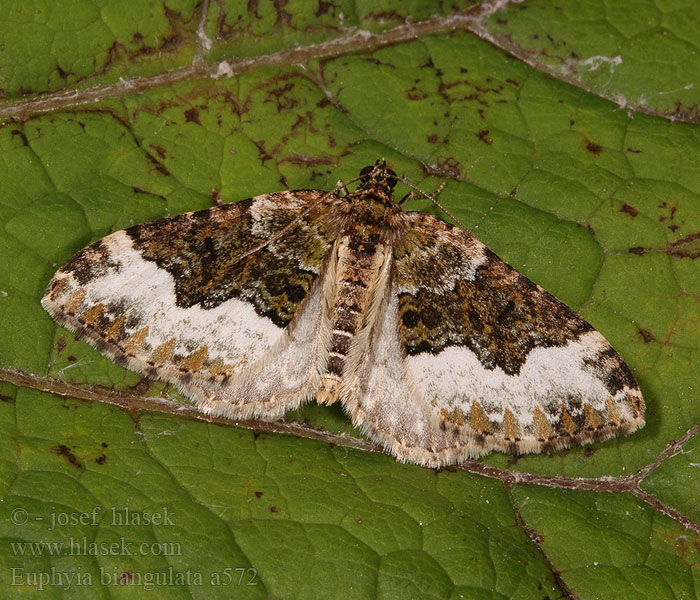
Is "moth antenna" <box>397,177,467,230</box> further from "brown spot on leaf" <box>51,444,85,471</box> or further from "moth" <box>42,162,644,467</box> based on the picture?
"brown spot on leaf" <box>51,444,85,471</box>

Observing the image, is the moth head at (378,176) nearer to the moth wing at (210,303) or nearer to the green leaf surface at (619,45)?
the moth wing at (210,303)

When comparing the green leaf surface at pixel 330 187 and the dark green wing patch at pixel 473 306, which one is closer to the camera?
the green leaf surface at pixel 330 187

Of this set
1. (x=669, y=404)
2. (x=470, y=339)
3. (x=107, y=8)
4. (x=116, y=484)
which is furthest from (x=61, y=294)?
(x=669, y=404)

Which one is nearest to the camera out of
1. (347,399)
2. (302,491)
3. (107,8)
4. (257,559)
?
(257,559)

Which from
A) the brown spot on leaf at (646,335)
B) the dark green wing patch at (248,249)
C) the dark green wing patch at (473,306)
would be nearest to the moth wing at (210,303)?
the dark green wing patch at (248,249)

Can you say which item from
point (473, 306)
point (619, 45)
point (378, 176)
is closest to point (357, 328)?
point (473, 306)

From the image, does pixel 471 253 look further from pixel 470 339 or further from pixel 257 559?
pixel 257 559

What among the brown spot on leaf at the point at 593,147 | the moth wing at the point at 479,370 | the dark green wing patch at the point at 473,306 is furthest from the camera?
the brown spot on leaf at the point at 593,147

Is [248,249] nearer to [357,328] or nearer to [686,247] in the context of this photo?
[357,328]
